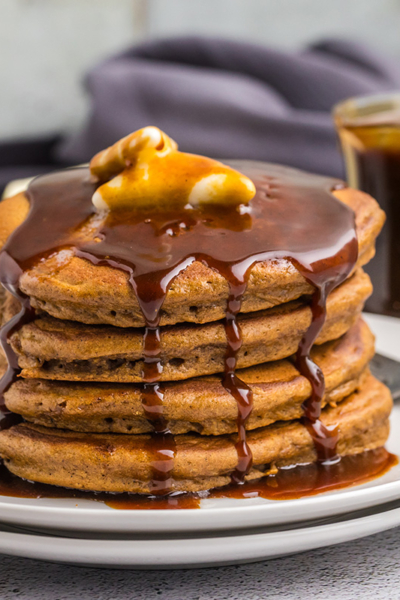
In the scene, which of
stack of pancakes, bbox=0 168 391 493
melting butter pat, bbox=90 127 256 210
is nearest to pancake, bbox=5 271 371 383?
stack of pancakes, bbox=0 168 391 493

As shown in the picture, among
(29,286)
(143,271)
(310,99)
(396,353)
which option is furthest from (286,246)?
(310,99)

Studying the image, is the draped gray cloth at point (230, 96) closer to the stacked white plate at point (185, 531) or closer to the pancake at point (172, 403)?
the pancake at point (172, 403)

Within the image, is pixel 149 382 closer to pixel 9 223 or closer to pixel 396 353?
pixel 9 223

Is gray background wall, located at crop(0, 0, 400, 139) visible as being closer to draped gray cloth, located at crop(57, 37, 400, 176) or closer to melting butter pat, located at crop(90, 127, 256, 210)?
draped gray cloth, located at crop(57, 37, 400, 176)

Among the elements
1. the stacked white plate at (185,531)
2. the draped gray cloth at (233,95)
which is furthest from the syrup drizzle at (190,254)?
the draped gray cloth at (233,95)

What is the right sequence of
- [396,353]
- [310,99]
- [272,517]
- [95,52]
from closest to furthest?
[272,517] → [396,353] → [310,99] → [95,52]
